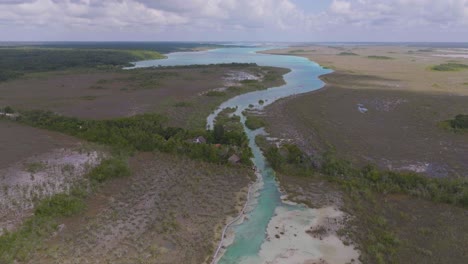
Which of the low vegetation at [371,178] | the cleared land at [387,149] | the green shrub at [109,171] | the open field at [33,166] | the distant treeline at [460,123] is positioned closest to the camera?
the cleared land at [387,149]

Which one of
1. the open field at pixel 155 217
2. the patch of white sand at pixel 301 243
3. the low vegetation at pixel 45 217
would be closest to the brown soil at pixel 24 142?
the low vegetation at pixel 45 217

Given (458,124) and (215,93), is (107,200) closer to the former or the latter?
(458,124)

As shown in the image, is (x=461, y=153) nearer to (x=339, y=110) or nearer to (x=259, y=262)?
(x=339, y=110)

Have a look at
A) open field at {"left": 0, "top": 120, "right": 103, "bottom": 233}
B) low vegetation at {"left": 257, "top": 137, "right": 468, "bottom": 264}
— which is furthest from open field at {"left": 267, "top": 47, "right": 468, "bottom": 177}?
open field at {"left": 0, "top": 120, "right": 103, "bottom": 233}

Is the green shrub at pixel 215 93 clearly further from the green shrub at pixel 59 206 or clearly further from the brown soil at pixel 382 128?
the green shrub at pixel 59 206

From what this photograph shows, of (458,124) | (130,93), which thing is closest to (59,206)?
(458,124)
